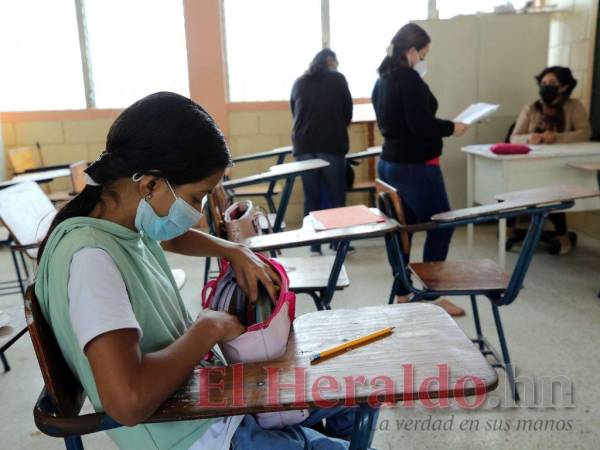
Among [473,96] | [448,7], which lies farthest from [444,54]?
[448,7]

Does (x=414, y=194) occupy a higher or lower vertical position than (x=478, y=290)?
higher

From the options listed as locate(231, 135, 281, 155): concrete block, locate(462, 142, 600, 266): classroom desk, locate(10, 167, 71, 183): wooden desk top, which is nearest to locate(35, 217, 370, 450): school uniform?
locate(462, 142, 600, 266): classroom desk

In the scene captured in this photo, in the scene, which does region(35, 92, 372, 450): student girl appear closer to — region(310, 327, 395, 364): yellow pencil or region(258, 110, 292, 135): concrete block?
region(310, 327, 395, 364): yellow pencil

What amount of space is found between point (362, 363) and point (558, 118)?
3329 mm

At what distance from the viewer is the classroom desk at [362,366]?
2.57ft

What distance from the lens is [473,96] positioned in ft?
14.0

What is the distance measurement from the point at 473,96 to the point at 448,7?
113 centimetres

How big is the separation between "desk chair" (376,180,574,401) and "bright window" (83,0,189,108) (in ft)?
11.1

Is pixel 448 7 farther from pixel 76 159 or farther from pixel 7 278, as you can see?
pixel 7 278

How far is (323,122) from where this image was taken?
3.62 metres

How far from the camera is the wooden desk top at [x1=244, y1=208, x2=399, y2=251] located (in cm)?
162

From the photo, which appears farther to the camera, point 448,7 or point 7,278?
point 448,7

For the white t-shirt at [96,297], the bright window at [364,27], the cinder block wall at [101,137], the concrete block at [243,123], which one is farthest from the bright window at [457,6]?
the white t-shirt at [96,297]

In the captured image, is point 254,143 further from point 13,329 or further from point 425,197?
point 13,329
